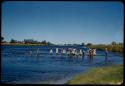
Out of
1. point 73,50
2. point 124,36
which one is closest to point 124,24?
point 124,36

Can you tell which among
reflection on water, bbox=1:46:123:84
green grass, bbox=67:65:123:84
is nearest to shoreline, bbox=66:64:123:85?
green grass, bbox=67:65:123:84

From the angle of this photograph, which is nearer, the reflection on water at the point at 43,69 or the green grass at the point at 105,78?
the green grass at the point at 105,78

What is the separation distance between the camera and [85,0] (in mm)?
5043

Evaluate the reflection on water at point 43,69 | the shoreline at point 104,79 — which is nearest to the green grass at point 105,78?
the shoreline at point 104,79

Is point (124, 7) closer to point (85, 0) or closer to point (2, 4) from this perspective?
point (85, 0)

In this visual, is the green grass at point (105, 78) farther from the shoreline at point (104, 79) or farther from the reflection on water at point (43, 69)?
the reflection on water at point (43, 69)

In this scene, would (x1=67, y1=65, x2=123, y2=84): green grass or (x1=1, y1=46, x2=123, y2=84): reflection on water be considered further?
(x1=1, y1=46, x2=123, y2=84): reflection on water

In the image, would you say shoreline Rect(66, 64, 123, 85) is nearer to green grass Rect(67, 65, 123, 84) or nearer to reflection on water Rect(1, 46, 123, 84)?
green grass Rect(67, 65, 123, 84)

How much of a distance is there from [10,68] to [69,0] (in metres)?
11.7

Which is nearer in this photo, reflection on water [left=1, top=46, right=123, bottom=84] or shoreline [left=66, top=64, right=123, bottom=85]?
shoreline [left=66, top=64, right=123, bottom=85]

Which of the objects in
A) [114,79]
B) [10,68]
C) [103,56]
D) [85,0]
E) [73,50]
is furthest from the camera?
[73,50]

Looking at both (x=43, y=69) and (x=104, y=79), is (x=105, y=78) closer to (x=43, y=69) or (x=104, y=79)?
(x=104, y=79)

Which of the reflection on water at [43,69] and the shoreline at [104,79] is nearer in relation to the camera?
the shoreline at [104,79]

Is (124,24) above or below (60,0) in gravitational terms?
below
